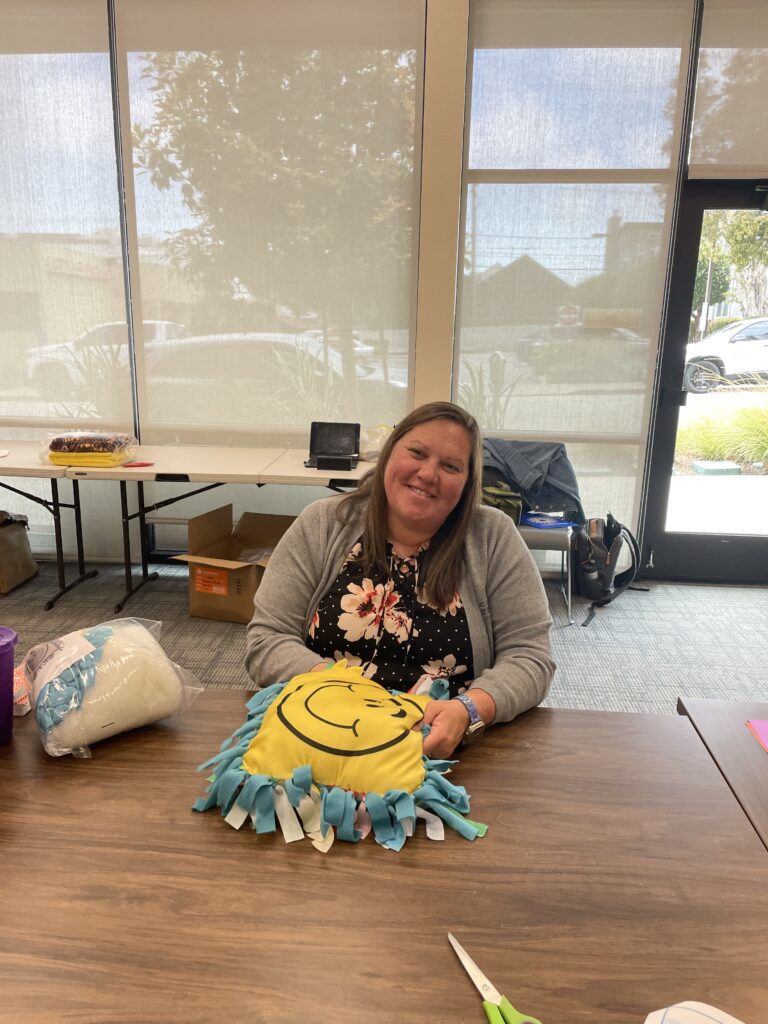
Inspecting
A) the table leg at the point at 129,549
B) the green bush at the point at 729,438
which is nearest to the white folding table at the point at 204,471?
the table leg at the point at 129,549

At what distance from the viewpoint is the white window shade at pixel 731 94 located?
3551mm

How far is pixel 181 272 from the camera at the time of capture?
3984 millimetres

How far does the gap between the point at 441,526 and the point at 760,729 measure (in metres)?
0.70

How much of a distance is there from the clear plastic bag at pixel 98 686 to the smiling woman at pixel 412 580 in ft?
A: 0.89

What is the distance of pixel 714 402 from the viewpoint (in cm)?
406

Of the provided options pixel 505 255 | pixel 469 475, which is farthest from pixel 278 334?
pixel 469 475

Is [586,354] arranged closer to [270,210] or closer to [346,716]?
[270,210]

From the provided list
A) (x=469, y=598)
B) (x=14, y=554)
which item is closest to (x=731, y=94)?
(x=469, y=598)

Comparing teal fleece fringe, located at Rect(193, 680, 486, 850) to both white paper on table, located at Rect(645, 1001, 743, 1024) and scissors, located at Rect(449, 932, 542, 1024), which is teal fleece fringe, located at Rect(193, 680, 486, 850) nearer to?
scissors, located at Rect(449, 932, 542, 1024)

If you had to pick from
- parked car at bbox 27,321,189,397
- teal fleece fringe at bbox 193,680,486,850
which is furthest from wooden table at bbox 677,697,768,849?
parked car at bbox 27,321,189,397

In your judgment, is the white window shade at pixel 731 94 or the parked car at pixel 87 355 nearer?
the white window shade at pixel 731 94

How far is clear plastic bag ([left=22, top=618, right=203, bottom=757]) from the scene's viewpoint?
105cm

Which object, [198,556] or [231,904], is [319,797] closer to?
[231,904]

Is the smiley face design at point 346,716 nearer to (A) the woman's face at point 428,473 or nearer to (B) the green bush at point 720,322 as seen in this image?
(A) the woman's face at point 428,473
